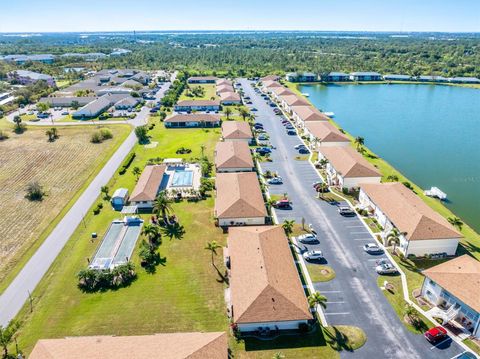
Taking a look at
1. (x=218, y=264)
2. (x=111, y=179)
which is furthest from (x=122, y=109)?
(x=218, y=264)

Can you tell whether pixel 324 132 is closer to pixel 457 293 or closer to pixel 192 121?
pixel 192 121

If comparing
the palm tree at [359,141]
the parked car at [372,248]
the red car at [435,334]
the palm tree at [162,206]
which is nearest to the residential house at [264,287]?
the parked car at [372,248]

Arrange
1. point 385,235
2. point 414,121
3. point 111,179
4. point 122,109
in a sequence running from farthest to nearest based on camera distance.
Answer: point 122,109 < point 414,121 < point 111,179 < point 385,235

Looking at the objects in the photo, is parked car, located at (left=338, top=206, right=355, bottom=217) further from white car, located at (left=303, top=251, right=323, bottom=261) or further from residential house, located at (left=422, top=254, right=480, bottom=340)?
residential house, located at (left=422, top=254, right=480, bottom=340)

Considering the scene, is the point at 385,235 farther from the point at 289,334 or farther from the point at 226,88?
the point at 226,88

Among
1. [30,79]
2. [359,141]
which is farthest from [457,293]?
[30,79]

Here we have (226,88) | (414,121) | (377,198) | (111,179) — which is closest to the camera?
(377,198)
